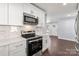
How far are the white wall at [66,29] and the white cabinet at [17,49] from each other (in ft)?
2.15

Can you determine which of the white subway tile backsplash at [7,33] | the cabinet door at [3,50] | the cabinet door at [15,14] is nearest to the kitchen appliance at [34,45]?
the white subway tile backsplash at [7,33]

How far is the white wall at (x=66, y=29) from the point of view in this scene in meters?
1.47

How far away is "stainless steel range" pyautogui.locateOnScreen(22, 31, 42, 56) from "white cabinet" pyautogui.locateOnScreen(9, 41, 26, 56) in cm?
12

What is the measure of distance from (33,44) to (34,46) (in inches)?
2.4

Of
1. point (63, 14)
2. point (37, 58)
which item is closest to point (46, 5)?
point (63, 14)

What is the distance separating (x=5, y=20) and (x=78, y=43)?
1168mm

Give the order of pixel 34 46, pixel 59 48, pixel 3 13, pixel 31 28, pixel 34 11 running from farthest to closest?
pixel 31 28 → pixel 34 46 → pixel 34 11 → pixel 59 48 → pixel 3 13

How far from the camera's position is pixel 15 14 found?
1782mm

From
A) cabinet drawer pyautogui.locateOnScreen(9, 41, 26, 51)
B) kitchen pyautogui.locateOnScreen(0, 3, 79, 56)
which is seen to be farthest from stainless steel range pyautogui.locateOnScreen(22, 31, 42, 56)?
cabinet drawer pyautogui.locateOnScreen(9, 41, 26, 51)

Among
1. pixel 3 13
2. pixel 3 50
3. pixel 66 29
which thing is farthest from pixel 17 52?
pixel 66 29

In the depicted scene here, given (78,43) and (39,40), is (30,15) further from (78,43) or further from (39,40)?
(78,43)

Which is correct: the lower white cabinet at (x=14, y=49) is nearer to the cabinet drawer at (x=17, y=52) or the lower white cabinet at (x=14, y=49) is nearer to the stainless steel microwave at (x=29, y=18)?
the cabinet drawer at (x=17, y=52)

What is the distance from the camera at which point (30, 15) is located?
6.46 feet

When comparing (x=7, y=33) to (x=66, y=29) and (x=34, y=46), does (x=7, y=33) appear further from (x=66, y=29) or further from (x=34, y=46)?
(x=66, y=29)
